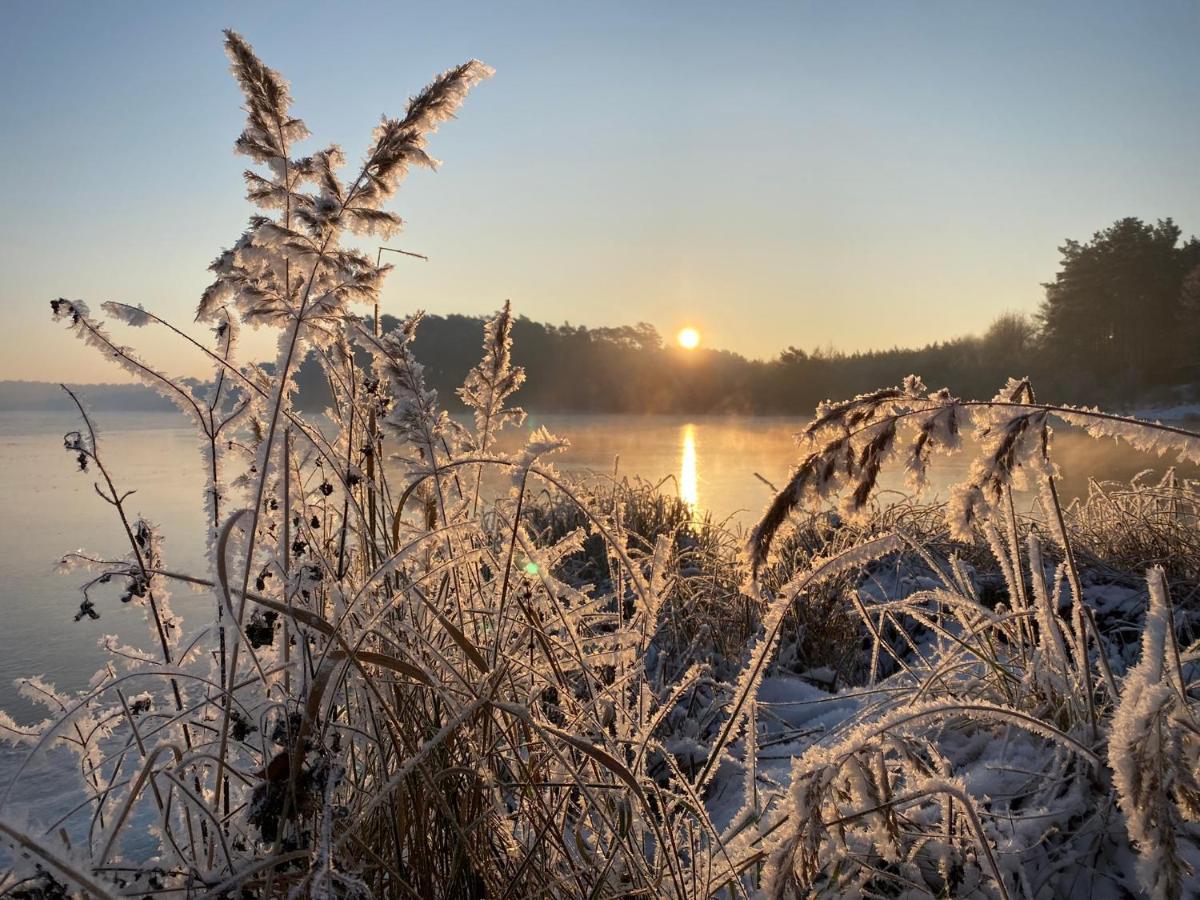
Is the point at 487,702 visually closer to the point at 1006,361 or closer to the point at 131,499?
the point at 131,499

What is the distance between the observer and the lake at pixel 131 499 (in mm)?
4492

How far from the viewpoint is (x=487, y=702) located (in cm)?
114

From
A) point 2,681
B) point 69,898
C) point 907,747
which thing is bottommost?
point 2,681

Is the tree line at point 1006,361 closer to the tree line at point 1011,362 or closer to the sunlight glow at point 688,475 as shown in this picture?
the tree line at point 1011,362

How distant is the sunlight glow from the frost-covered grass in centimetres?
500

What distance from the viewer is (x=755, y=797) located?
1.56 meters

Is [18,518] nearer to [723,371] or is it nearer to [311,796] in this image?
[311,796]

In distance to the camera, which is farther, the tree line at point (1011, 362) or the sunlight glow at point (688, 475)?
the tree line at point (1011, 362)

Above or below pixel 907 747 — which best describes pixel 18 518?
below

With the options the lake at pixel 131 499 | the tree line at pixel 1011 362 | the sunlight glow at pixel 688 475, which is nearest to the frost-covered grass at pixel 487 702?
the lake at pixel 131 499

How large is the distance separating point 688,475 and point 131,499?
8.36 metres

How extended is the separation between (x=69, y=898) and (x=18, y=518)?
918cm

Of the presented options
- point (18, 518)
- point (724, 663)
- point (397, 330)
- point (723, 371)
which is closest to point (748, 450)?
point (18, 518)

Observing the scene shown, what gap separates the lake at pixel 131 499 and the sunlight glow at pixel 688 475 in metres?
0.03
